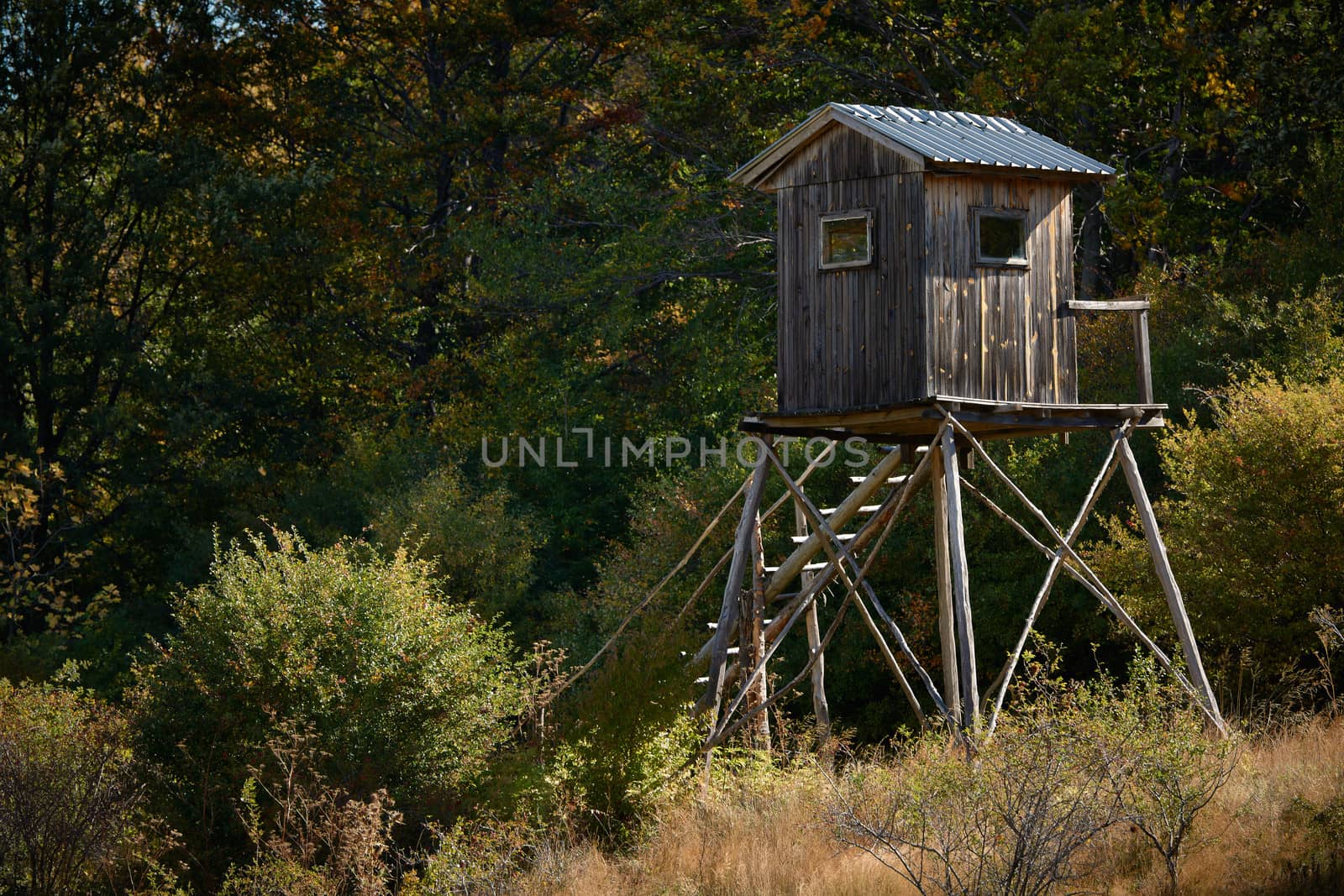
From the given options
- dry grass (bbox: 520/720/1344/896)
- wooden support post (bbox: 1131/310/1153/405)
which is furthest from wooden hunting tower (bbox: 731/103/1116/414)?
dry grass (bbox: 520/720/1344/896)

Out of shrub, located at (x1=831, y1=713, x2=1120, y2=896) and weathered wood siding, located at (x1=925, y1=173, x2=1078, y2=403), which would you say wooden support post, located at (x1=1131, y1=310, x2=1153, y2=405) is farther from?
shrub, located at (x1=831, y1=713, x2=1120, y2=896)

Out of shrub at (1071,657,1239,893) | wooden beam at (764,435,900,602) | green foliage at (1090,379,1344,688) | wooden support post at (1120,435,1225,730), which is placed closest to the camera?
shrub at (1071,657,1239,893)

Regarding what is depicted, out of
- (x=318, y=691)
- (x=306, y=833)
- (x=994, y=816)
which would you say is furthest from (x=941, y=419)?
(x=306, y=833)

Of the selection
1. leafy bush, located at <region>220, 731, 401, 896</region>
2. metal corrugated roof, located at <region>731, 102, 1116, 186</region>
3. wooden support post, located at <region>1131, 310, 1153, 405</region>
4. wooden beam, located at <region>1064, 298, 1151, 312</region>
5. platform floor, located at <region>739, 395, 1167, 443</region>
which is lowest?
leafy bush, located at <region>220, 731, 401, 896</region>

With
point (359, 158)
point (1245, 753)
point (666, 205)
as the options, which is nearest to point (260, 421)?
point (359, 158)

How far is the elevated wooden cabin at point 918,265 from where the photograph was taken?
14.1 m

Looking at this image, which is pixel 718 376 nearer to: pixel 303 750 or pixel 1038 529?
pixel 1038 529

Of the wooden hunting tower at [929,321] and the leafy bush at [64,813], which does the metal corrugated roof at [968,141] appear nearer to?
the wooden hunting tower at [929,321]

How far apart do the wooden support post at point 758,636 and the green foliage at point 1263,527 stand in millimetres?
4395

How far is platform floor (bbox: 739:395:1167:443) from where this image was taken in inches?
550

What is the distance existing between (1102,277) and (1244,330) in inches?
218

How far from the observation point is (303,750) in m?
14.1

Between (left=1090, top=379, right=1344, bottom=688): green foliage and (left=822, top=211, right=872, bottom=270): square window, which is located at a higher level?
(left=822, top=211, right=872, bottom=270): square window

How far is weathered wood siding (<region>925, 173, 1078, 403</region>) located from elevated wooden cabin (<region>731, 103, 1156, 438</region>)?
0.5 inches
